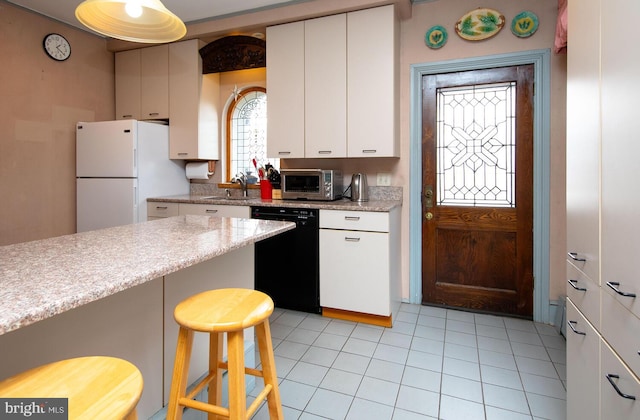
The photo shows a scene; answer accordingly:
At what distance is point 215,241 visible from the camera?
1.38 meters

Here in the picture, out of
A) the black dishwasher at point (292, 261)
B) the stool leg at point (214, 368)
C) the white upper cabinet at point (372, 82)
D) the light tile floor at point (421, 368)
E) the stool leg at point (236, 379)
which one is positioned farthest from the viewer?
the black dishwasher at point (292, 261)

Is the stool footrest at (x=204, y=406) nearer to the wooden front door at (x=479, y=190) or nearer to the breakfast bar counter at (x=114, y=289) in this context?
the breakfast bar counter at (x=114, y=289)

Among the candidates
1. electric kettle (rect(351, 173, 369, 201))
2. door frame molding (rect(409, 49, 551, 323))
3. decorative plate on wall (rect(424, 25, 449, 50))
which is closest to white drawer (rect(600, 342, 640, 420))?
door frame molding (rect(409, 49, 551, 323))

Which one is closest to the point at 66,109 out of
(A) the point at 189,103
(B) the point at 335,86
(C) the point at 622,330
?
(A) the point at 189,103

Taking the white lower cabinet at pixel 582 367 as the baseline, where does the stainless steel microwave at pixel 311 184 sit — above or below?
above

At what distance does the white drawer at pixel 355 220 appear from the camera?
103 inches

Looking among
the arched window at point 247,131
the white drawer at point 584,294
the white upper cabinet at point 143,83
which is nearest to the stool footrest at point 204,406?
the white drawer at point 584,294

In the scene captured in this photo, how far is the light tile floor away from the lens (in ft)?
5.70

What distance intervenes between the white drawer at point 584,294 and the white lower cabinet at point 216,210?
7.52ft

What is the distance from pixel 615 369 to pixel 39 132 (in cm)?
418

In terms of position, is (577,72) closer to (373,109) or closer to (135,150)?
(373,109)

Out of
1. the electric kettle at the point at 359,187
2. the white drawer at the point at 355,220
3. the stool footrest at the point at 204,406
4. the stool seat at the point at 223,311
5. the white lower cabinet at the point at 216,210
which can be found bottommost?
the stool footrest at the point at 204,406

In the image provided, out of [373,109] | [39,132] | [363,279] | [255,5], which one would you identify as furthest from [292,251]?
[39,132]

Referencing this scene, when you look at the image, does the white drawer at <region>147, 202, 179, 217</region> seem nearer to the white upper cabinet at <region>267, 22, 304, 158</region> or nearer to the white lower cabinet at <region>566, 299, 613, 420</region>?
the white upper cabinet at <region>267, 22, 304, 158</region>
